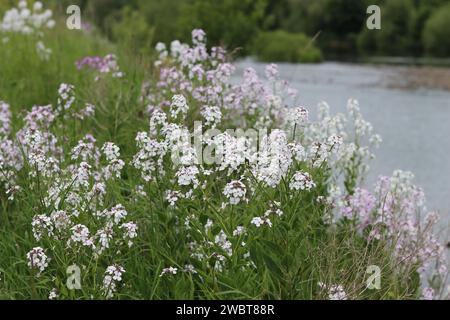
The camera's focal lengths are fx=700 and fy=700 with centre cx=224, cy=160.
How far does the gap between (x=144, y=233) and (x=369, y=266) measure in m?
1.40

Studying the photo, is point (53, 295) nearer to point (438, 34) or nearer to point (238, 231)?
point (238, 231)

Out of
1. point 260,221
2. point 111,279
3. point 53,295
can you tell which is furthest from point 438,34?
point 53,295

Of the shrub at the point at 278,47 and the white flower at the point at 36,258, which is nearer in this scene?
the white flower at the point at 36,258

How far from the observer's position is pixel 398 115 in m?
17.3

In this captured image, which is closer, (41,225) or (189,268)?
(41,225)

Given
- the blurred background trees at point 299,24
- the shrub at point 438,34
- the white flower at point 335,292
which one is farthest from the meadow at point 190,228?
the shrub at point 438,34

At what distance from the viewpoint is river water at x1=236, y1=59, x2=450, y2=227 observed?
11.1 m

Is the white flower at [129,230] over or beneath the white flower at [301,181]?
beneath

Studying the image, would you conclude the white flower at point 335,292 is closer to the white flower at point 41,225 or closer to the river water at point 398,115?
the white flower at point 41,225

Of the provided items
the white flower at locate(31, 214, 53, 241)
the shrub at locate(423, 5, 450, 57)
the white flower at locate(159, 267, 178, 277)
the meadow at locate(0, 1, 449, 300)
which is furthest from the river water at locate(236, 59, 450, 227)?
the shrub at locate(423, 5, 450, 57)

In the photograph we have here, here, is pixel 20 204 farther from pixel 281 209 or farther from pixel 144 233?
pixel 281 209

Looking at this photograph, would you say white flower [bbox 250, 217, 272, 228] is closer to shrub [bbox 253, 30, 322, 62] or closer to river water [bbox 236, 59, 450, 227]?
river water [bbox 236, 59, 450, 227]

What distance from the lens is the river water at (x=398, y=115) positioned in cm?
1112
